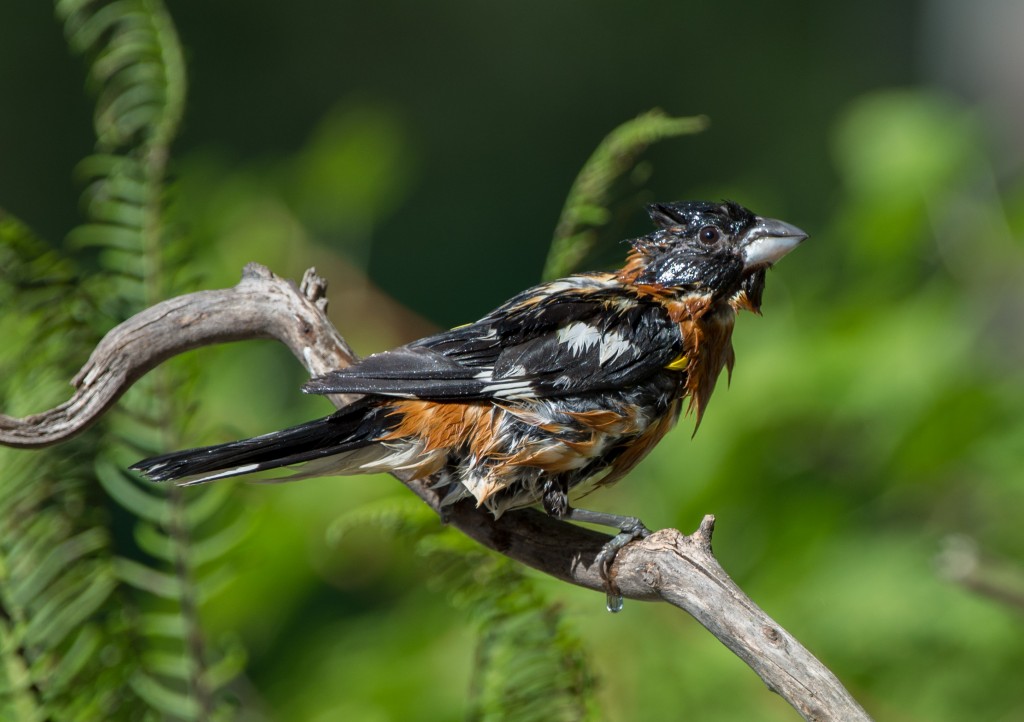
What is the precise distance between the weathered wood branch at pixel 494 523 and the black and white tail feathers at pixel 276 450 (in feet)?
0.35

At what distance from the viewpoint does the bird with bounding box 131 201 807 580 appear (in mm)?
2051

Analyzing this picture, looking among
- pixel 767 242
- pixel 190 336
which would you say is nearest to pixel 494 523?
pixel 190 336

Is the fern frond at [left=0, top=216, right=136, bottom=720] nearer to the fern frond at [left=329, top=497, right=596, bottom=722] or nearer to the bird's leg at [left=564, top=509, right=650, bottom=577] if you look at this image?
the fern frond at [left=329, top=497, right=596, bottom=722]

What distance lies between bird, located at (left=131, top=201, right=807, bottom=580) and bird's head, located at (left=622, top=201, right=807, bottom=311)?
11mm

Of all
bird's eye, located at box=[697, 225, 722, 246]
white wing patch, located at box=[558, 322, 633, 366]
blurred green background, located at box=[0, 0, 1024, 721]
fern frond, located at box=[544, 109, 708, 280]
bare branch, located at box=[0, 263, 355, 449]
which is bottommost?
blurred green background, located at box=[0, 0, 1024, 721]

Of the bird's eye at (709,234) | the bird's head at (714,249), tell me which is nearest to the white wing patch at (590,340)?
the bird's head at (714,249)

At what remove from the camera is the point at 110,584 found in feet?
6.72

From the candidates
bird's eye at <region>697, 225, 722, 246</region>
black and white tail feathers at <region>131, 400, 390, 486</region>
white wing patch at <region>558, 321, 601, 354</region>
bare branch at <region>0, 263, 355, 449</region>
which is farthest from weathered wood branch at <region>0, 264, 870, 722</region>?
bird's eye at <region>697, 225, 722, 246</region>

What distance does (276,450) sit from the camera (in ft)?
6.40

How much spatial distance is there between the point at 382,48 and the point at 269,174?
13.7 ft

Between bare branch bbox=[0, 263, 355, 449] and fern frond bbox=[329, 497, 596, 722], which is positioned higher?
bare branch bbox=[0, 263, 355, 449]

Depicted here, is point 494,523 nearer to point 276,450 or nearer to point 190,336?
point 276,450

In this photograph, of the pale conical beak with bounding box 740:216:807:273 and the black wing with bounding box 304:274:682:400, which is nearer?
the black wing with bounding box 304:274:682:400

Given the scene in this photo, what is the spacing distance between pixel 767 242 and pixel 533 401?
0.56 meters
